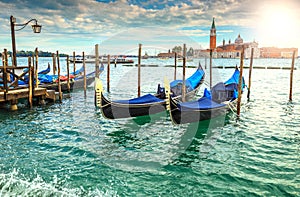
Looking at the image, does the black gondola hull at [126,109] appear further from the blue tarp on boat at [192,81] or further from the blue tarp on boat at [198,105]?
the blue tarp on boat at [192,81]

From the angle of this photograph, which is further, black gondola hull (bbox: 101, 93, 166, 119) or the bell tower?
the bell tower

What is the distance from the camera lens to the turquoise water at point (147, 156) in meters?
4.12

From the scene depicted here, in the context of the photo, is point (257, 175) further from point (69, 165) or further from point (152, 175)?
point (69, 165)

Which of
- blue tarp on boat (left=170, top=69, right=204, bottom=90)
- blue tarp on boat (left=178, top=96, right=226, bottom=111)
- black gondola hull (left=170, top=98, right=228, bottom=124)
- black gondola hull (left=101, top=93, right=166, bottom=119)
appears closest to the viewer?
black gondola hull (left=170, top=98, right=228, bottom=124)

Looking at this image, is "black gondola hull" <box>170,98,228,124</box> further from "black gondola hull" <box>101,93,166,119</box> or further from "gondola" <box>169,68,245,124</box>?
"black gondola hull" <box>101,93,166,119</box>

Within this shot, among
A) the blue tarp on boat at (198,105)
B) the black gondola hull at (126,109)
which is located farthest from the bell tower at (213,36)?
the blue tarp on boat at (198,105)

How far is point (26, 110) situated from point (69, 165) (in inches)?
211

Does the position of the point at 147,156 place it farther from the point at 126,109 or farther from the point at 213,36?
the point at 213,36

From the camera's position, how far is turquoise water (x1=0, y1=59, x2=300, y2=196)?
412 cm

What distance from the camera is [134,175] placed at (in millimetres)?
4512

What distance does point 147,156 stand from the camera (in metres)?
5.34

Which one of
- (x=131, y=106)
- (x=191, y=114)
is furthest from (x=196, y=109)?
(x=131, y=106)

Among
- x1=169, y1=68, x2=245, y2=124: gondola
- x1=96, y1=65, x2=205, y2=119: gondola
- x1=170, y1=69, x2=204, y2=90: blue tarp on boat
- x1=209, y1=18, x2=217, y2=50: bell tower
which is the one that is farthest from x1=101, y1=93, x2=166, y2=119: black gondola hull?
x1=209, y1=18, x2=217, y2=50: bell tower

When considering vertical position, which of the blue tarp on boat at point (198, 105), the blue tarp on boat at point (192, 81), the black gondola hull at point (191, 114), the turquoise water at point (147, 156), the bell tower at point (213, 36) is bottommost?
the turquoise water at point (147, 156)
